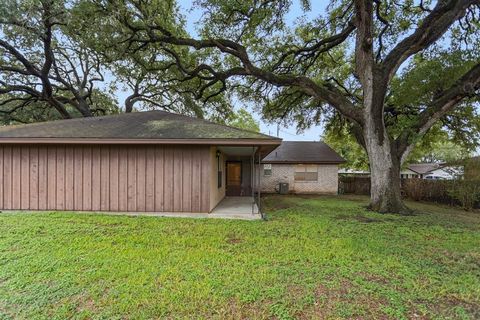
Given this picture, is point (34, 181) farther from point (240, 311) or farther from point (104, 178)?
point (240, 311)

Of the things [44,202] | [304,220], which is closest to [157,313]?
[304,220]

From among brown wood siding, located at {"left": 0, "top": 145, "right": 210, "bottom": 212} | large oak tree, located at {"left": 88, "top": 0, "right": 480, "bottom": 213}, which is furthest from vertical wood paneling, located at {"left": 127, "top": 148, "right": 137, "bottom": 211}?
large oak tree, located at {"left": 88, "top": 0, "right": 480, "bottom": 213}

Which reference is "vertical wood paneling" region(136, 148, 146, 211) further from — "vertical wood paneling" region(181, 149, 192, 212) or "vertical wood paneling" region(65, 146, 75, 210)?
"vertical wood paneling" region(65, 146, 75, 210)

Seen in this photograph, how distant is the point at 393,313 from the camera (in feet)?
8.52

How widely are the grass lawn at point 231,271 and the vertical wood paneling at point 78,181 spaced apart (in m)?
1.70

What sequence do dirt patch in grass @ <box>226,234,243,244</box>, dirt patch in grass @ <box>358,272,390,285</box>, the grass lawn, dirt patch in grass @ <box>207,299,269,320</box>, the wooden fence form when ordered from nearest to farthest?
dirt patch in grass @ <box>207,299,269,320</box> < the grass lawn < dirt patch in grass @ <box>358,272,390,285</box> < dirt patch in grass @ <box>226,234,243,244</box> < the wooden fence

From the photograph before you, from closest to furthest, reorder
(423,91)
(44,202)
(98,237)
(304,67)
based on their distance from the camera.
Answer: (98,237)
(44,202)
(423,91)
(304,67)

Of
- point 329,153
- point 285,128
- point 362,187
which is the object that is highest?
point 285,128

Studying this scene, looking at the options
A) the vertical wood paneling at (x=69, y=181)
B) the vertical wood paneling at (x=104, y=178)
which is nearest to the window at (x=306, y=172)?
the vertical wood paneling at (x=104, y=178)

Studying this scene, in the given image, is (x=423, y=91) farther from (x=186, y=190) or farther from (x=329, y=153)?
(x=186, y=190)

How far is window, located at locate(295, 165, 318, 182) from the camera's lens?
15750 millimetres

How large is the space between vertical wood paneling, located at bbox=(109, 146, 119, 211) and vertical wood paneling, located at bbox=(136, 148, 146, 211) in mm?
656

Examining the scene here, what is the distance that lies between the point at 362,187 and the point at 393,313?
15.4 meters

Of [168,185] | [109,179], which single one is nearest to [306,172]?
[168,185]
